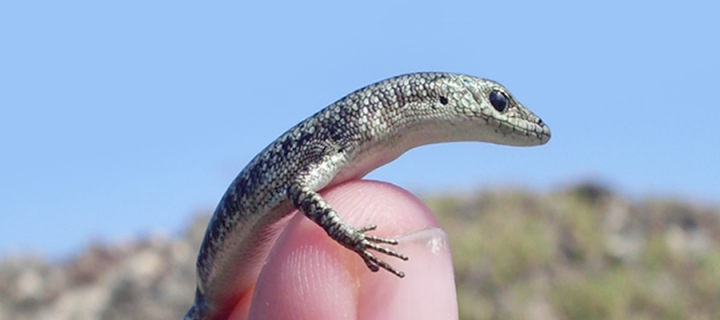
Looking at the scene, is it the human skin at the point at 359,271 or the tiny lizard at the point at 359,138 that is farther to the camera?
the tiny lizard at the point at 359,138

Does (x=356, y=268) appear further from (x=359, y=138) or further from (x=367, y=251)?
(x=359, y=138)

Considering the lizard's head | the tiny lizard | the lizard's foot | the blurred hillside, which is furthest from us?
the blurred hillside

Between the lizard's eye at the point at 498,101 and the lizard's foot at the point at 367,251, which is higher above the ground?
the lizard's eye at the point at 498,101

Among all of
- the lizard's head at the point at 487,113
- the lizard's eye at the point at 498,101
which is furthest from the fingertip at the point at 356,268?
the lizard's eye at the point at 498,101

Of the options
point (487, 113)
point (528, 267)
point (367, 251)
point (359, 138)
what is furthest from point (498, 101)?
point (528, 267)

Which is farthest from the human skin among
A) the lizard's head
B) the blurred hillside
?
the blurred hillside

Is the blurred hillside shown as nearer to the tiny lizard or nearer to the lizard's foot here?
the tiny lizard

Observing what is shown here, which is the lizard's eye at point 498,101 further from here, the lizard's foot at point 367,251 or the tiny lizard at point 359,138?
the lizard's foot at point 367,251
